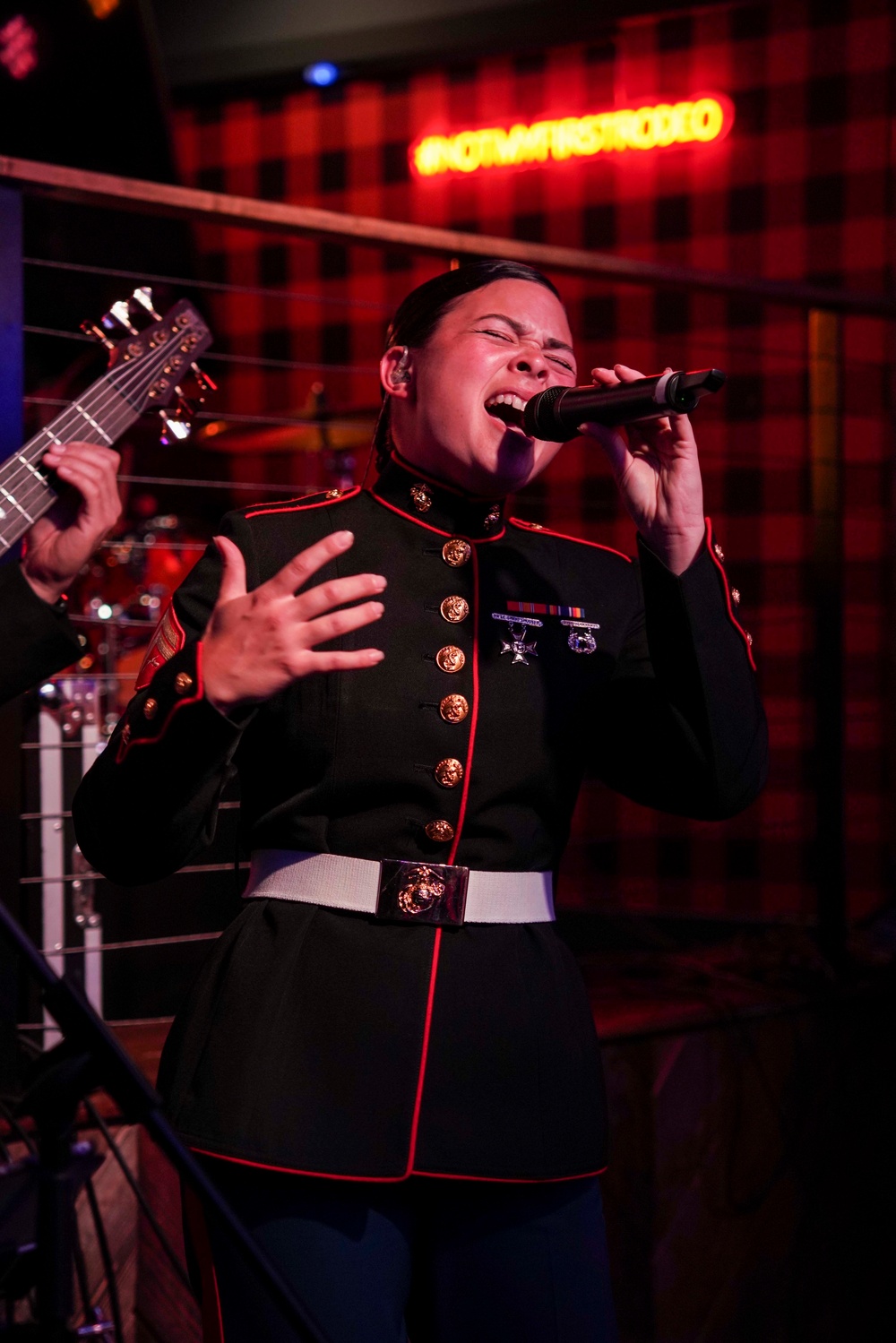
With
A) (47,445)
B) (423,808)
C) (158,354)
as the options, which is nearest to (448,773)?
(423,808)

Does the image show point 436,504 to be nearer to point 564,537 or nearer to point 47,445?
point 564,537

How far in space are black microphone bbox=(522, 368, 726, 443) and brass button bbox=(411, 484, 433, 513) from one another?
0.12m

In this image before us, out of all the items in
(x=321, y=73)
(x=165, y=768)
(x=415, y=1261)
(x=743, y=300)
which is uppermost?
(x=321, y=73)

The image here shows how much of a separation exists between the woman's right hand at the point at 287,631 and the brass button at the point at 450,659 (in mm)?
187

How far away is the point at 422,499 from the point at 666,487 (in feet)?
0.73

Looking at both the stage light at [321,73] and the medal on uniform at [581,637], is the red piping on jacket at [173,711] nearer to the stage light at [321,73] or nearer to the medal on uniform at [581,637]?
the medal on uniform at [581,637]

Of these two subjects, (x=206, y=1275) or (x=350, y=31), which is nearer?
(x=206, y=1275)

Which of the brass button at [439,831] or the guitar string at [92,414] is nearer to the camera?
the brass button at [439,831]

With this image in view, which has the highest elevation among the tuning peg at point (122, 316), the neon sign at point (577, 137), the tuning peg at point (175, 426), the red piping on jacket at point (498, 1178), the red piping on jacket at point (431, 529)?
the neon sign at point (577, 137)

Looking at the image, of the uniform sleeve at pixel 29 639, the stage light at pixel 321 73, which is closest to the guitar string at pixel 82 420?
the uniform sleeve at pixel 29 639

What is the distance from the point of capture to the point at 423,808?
1.05 metres

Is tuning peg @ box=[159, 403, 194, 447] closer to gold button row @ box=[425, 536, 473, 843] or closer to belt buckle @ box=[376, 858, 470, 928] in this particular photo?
gold button row @ box=[425, 536, 473, 843]

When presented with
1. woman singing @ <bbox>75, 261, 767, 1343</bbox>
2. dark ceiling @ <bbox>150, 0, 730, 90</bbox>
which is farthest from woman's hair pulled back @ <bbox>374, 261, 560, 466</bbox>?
dark ceiling @ <bbox>150, 0, 730, 90</bbox>

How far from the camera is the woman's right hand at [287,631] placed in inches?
35.0
